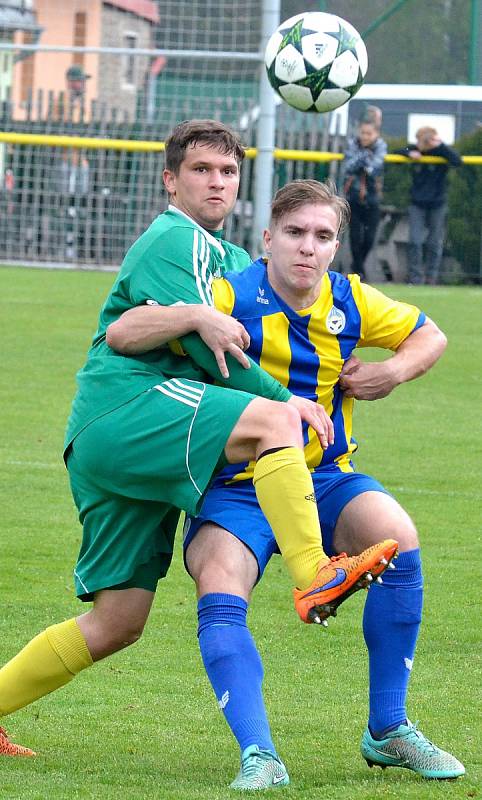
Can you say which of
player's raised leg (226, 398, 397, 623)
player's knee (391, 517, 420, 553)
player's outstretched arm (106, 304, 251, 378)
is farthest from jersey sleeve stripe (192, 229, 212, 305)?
player's knee (391, 517, 420, 553)

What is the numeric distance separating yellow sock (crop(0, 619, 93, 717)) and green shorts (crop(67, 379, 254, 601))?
0.20 meters

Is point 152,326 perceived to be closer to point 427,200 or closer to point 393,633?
point 393,633

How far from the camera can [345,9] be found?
29.5m

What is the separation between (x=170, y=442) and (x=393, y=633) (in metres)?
0.84

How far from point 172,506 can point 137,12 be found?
22609 millimetres

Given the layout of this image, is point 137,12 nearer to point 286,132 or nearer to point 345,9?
point 345,9

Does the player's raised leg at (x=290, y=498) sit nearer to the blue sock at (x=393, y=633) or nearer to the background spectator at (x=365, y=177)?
the blue sock at (x=393, y=633)

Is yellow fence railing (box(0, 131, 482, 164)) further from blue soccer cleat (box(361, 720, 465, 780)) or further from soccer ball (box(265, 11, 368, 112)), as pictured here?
blue soccer cleat (box(361, 720, 465, 780))

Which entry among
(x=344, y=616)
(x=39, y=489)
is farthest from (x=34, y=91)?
(x=344, y=616)

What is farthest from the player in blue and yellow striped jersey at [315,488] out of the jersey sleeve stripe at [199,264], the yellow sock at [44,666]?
the yellow sock at [44,666]

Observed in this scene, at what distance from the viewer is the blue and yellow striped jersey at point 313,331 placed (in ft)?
14.1

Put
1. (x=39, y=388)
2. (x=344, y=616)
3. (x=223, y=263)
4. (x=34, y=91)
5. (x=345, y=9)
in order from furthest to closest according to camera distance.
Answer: (x=345, y=9) → (x=34, y=91) → (x=39, y=388) → (x=344, y=616) → (x=223, y=263)

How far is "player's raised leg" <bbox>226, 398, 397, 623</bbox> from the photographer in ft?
12.3

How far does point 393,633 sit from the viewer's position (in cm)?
411
